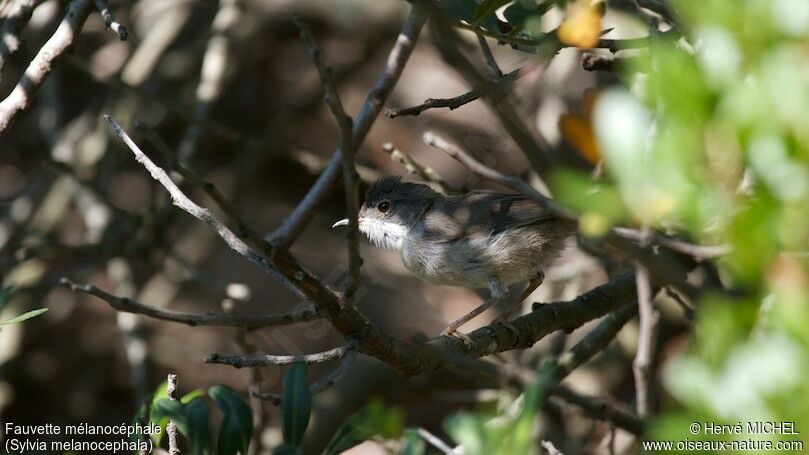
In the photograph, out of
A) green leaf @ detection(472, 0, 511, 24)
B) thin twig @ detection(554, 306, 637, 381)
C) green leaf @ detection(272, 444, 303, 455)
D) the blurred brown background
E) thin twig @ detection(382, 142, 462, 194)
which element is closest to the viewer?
green leaf @ detection(272, 444, 303, 455)

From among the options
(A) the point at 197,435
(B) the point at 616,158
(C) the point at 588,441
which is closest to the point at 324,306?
(A) the point at 197,435

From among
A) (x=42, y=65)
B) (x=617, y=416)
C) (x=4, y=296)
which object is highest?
(x=42, y=65)

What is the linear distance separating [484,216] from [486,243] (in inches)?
7.0

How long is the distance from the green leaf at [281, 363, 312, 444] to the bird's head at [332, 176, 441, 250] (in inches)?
110

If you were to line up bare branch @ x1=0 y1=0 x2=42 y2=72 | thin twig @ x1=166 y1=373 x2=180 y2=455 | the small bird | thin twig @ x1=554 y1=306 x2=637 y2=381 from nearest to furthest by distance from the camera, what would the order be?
thin twig @ x1=166 y1=373 x2=180 y2=455
bare branch @ x1=0 y1=0 x2=42 y2=72
thin twig @ x1=554 y1=306 x2=637 y2=381
the small bird

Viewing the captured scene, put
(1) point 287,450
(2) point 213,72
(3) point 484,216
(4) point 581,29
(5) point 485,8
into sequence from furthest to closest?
1. (2) point 213,72
2. (3) point 484,216
3. (5) point 485,8
4. (4) point 581,29
5. (1) point 287,450

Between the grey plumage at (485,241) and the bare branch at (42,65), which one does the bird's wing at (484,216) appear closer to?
the grey plumage at (485,241)

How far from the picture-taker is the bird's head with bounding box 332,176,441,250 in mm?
5078

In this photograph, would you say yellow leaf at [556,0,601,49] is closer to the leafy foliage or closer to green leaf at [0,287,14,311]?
the leafy foliage

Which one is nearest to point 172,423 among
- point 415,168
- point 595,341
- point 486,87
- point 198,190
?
point 486,87

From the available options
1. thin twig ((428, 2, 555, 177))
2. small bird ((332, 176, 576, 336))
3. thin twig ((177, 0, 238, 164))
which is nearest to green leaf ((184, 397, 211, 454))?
thin twig ((428, 2, 555, 177))

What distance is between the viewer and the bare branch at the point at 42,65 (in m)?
2.95

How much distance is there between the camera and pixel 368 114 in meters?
3.53

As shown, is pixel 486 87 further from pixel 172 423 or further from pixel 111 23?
pixel 111 23
